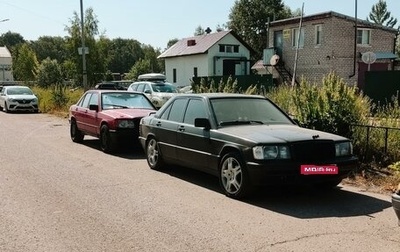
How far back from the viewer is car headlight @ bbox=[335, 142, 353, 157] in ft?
21.9

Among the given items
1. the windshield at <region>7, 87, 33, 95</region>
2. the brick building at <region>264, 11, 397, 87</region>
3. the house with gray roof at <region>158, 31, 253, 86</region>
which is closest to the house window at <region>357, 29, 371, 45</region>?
the brick building at <region>264, 11, 397, 87</region>

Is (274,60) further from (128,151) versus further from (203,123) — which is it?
(203,123)

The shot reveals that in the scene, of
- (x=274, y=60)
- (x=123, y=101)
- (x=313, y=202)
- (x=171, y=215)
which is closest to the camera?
(x=171, y=215)

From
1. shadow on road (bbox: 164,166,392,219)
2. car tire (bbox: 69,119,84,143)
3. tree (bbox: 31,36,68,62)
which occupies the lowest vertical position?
shadow on road (bbox: 164,166,392,219)

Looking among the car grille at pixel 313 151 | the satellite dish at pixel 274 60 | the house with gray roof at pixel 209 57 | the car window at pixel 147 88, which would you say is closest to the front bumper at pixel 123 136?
the car grille at pixel 313 151

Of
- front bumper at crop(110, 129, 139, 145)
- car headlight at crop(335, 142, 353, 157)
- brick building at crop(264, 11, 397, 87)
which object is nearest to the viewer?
car headlight at crop(335, 142, 353, 157)

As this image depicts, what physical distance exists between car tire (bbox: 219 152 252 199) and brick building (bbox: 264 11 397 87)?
2690 cm

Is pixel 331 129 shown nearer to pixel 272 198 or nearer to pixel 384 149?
pixel 384 149

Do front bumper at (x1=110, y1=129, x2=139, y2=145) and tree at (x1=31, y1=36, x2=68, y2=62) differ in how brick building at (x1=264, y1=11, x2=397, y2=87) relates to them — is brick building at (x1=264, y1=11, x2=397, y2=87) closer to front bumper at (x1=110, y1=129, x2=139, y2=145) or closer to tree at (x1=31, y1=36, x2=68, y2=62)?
front bumper at (x1=110, y1=129, x2=139, y2=145)

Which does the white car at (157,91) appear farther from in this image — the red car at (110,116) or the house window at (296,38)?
the house window at (296,38)

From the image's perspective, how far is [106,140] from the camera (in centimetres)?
1115

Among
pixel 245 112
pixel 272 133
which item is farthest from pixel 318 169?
pixel 245 112

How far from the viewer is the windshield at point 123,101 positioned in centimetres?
1206

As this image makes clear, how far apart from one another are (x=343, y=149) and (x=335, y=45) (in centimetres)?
2753
